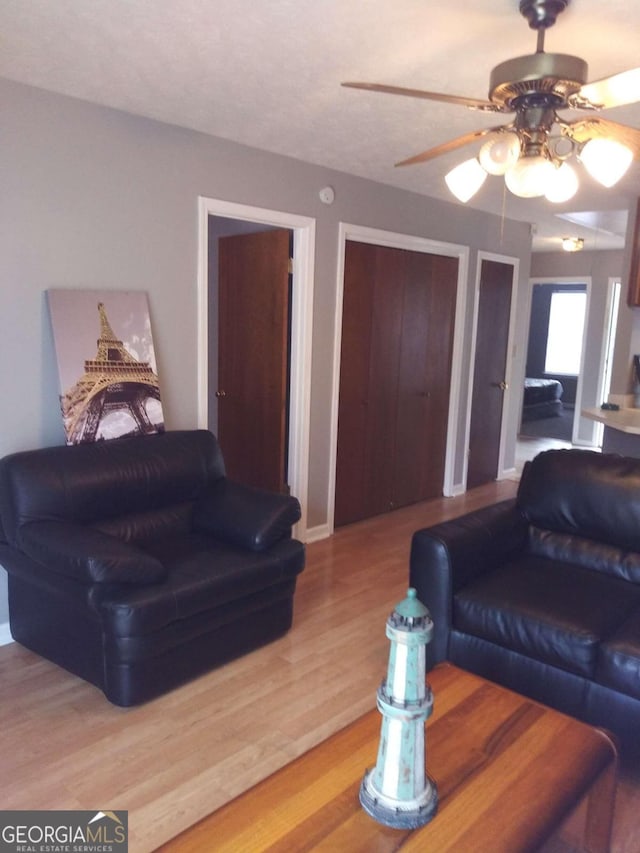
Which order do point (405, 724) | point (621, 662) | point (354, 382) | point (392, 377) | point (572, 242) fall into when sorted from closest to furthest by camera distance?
point (405, 724)
point (621, 662)
point (354, 382)
point (392, 377)
point (572, 242)

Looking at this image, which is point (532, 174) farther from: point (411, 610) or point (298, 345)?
point (298, 345)

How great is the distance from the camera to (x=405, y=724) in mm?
1386

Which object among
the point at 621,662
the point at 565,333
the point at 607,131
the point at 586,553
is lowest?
the point at 621,662

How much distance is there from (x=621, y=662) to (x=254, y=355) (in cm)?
299

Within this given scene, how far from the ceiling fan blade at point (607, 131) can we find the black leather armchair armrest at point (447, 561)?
147 cm

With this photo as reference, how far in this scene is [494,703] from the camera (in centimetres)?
185

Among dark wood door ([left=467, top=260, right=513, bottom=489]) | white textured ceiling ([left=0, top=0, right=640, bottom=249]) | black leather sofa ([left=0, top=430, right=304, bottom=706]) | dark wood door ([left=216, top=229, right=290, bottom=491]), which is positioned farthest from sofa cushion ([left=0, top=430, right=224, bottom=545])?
dark wood door ([left=467, top=260, right=513, bottom=489])

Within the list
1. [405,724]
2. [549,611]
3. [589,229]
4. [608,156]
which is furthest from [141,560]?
[589,229]

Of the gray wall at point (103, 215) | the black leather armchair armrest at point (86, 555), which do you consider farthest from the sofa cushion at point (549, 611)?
the gray wall at point (103, 215)

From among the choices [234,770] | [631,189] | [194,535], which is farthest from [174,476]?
[631,189]

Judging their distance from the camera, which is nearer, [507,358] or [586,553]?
[586,553]

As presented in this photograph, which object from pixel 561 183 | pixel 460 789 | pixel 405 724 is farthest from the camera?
pixel 561 183

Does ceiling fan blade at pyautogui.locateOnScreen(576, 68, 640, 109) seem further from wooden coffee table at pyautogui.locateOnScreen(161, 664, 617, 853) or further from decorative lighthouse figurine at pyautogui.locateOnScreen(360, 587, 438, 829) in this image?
wooden coffee table at pyautogui.locateOnScreen(161, 664, 617, 853)

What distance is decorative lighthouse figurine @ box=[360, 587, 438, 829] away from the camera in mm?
1376
